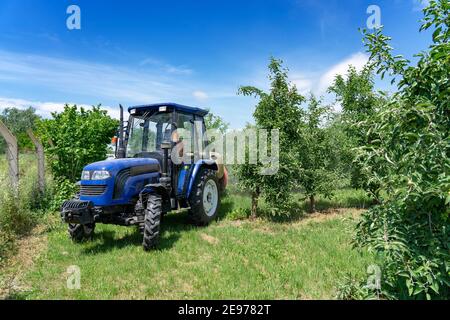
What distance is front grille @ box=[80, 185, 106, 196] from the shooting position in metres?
5.38

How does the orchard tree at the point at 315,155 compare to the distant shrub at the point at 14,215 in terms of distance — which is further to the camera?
the orchard tree at the point at 315,155

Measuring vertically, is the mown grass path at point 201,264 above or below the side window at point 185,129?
below

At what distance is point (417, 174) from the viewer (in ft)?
8.64

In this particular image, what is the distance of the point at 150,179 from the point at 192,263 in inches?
73.9

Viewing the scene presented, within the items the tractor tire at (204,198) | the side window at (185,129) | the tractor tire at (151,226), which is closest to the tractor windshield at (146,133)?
the side window at (185,129)

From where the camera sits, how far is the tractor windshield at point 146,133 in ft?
21.7

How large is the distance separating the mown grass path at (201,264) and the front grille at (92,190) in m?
0.97

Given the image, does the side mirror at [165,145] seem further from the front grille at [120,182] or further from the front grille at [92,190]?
the front grille at [92,190]

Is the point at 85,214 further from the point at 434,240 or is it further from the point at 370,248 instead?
the point at 434,240

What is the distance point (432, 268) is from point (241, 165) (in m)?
5.17

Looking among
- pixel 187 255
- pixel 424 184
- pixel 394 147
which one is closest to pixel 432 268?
pixel 424 184

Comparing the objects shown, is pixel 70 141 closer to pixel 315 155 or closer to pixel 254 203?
pixel 254 203

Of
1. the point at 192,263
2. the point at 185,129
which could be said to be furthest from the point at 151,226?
the point at 185,129

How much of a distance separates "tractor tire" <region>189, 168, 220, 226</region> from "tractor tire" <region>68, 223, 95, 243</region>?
2065 mm
